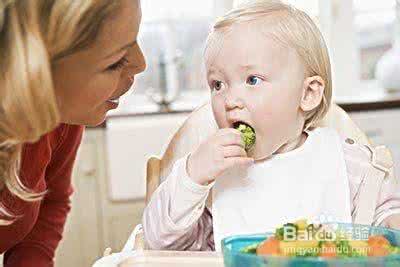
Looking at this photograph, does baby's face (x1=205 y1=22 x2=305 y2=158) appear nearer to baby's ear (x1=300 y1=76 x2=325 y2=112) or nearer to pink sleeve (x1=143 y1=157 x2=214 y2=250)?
baby's ear (x1=300 y1=76 x2=325 y2=112)

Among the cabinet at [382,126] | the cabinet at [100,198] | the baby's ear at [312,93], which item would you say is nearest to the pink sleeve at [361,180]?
the baby's ear at [312,93]

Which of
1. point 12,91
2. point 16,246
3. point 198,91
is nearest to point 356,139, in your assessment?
point 16,246

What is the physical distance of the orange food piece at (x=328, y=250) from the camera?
1.05 metres

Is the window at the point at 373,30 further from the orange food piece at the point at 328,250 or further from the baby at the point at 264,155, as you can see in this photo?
the orange food piece at the point at 328,250

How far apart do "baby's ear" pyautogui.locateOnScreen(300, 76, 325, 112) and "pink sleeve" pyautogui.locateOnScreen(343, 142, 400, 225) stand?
0.47ft

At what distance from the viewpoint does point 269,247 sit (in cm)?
109

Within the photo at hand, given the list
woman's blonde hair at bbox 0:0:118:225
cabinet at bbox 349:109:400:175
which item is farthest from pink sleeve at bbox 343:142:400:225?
cabinet at bbox 349:109:400:175

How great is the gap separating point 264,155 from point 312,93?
155 millimetres

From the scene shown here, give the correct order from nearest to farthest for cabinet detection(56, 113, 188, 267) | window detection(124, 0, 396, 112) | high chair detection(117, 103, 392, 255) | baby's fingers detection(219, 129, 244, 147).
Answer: baby's fingers detection(219, 129, 244, 147) < high chair detection(117, 103, 392, 255) < cabinet detection(56, 113, 188, 267) < window detection(124, 0, 396, 112)

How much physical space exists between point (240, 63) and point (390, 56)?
2094 mm

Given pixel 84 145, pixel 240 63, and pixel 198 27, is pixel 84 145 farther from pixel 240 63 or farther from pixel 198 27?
pixel 240 63

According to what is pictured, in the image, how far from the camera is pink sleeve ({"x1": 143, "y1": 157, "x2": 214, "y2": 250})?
1478mm

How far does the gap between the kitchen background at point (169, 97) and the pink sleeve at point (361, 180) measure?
44.5 inches

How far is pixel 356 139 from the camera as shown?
181 centimetres
